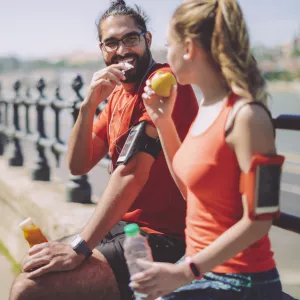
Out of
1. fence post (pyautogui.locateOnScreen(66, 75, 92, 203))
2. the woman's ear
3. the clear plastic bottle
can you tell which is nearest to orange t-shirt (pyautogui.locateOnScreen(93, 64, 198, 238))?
the clear plastic bottle

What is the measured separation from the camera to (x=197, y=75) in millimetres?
1756

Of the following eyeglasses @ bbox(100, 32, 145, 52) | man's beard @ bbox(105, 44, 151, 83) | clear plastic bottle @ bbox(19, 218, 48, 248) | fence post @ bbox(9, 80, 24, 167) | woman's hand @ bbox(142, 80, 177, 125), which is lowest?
fence post @ bbox(9, 80, 24, 167)

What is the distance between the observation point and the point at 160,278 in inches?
63.5

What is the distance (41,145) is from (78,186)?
1.52 metres

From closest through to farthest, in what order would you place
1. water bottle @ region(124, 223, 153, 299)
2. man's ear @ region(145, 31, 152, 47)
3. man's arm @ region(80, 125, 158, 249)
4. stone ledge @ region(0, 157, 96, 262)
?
water bottle @ region(124, 223, 153, 299), man's arm @ region(80, 125, 158, 249), man's ear @ region(145, 31, 152, 47), stone ledge @ region(0, 157, 96, 262)

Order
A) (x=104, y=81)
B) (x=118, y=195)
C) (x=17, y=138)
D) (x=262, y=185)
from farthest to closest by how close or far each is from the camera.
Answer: (x=17, y=138), (x=104, y=81), (x=118, y=195), (x=262, y=185)

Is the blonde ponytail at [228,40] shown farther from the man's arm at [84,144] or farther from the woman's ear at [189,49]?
the man's arm at [84,144]

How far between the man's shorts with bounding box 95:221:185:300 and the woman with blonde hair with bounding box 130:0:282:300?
1.67 feet

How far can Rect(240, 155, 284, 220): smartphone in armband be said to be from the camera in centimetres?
153

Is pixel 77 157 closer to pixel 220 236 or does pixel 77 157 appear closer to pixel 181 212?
pixel 181 212

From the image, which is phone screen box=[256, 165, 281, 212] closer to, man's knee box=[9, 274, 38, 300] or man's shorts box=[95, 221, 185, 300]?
man's shorts box=[95, 221, 185, 300]

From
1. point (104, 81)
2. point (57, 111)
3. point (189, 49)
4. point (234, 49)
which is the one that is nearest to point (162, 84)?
point (189, 49)

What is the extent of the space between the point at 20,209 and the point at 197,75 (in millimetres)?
3430

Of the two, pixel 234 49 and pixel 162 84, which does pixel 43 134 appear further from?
pixel 234 49
